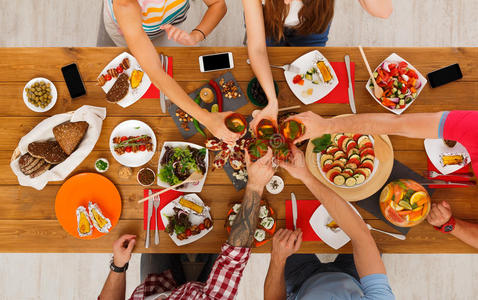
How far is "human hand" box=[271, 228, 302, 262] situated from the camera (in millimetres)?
1541

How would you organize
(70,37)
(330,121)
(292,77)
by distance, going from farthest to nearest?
1. (70,37)
2. (292,77)
3. (330,121)

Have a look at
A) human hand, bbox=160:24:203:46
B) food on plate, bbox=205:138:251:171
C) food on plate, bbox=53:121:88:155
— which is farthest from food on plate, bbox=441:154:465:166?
food on plate, bbox=53:121:88:155

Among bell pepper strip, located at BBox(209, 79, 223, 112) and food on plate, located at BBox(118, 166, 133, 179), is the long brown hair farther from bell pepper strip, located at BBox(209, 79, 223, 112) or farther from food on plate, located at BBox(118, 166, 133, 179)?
food on plate, located at BBox(118, 166, 133, 179)

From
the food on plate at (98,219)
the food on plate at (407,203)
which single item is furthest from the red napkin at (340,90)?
the food on plate at (98,219)

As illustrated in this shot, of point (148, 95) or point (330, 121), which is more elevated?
point (148, 95)

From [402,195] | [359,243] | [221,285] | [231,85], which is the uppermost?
[231,85]

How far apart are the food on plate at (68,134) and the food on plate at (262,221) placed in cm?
87

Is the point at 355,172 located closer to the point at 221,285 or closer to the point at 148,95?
the point at 221,285

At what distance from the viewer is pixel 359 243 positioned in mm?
1473

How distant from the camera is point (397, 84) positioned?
1557 millimetres

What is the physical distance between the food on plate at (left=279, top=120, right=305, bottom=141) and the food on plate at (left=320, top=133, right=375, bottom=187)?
146 mm

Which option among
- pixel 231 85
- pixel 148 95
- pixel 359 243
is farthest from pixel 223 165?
pixel 359 243

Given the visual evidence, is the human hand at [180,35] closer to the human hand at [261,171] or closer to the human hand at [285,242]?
the human hand at [261,171]

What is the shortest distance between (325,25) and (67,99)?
158 cm
